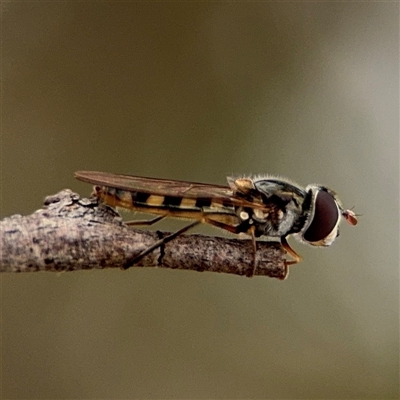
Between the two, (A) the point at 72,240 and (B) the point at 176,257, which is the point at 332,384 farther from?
(A) the point at 72,240

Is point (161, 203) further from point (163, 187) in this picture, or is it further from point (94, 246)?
point (94, 246)

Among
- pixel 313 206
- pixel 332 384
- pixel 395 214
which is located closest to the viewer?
pixel 313 206

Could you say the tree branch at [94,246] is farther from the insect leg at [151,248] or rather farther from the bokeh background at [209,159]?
the bokeh background at [209,159]

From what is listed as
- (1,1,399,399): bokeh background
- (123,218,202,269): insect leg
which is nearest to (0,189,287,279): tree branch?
(123,218,202,269): insect leg

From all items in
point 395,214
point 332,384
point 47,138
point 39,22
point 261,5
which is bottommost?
point 332,384

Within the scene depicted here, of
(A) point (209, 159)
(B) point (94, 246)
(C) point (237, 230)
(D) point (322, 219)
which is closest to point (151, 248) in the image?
(B) point (94, 246)

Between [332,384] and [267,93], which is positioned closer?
[332,384]

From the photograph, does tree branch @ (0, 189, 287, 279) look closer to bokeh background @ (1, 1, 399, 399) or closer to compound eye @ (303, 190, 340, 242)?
compound eye @ (303, 190, 340, 242)

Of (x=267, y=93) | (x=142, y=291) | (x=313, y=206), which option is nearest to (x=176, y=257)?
(x=313, y=206)

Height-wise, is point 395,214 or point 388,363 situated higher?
point 395,214
